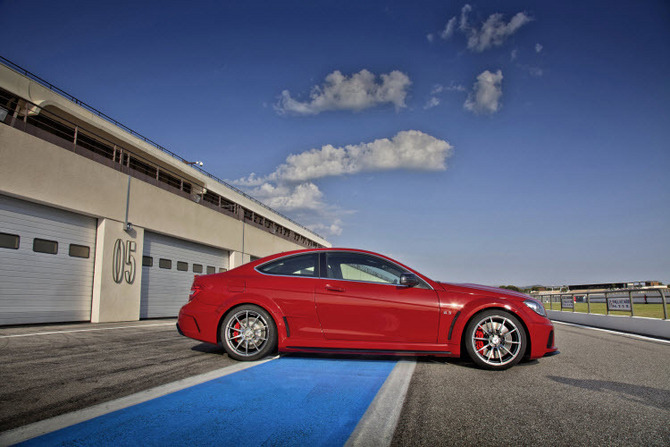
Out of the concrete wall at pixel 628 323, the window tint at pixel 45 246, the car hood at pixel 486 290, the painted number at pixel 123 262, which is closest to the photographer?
the car hood at pixel 486 290

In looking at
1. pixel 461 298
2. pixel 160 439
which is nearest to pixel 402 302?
pixel 461 298

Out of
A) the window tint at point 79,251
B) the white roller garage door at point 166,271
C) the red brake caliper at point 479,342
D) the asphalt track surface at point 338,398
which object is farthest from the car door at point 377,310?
the white roller garage door at point 166,271

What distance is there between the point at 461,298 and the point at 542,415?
1.90m

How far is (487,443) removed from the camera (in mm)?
2225

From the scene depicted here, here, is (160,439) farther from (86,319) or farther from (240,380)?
(86,319)

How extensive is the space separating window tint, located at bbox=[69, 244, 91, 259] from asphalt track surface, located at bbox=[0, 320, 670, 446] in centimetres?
768

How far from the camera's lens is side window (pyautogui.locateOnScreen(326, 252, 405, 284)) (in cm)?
481

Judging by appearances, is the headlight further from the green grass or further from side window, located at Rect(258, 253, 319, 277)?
the green grass

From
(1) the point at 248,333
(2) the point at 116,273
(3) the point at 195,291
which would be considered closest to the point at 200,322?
(3) the point at 195,291

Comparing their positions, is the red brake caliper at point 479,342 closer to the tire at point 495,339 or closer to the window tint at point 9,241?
the tire at point 495,339

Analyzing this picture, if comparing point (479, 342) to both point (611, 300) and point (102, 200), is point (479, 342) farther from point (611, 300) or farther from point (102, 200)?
point (102, 200)

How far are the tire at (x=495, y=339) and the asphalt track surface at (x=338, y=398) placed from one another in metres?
0.17

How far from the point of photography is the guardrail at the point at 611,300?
10649 mm

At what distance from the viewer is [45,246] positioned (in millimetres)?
10898
